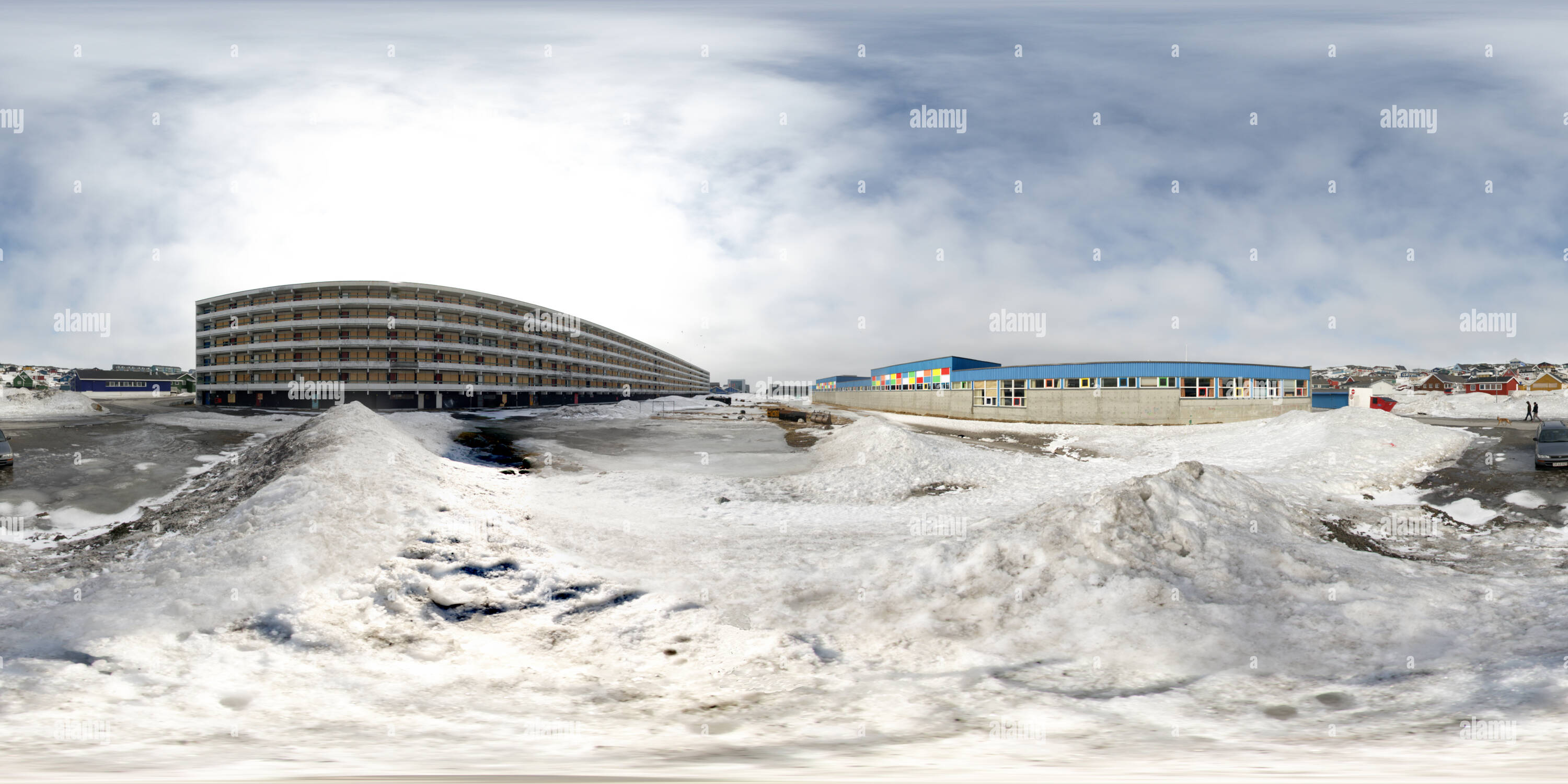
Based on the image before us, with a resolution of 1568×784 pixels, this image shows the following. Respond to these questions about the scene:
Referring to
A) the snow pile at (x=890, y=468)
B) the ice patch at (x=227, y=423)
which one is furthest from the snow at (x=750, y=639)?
the ice patch at (x=227, y=423)

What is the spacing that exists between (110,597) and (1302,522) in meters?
18.7

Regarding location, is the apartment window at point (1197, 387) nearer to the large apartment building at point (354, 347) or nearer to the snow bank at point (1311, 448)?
the snow bank at point (1311, 448)

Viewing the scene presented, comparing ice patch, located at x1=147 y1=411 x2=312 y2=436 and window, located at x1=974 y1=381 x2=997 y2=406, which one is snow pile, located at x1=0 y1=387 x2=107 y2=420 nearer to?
ice patch, located at x1=147 y1=411 x2=312 y2=436

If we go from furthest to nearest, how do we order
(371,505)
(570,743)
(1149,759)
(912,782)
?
(371,505)
(570,743)
(1149,759)
(912,782)

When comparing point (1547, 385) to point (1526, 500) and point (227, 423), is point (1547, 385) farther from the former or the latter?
point (227, 423)

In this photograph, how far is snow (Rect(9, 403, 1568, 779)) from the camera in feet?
15.1

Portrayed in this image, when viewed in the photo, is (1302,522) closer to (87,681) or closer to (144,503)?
(87,681)

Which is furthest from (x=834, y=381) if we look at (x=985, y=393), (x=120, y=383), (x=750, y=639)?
(x=120, y=383)

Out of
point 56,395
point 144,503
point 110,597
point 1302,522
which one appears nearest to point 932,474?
point 1302,522

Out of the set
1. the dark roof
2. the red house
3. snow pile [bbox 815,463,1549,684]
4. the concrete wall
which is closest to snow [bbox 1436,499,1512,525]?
snow pile [bbox 815,463,1549,684]

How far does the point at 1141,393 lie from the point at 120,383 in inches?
8006

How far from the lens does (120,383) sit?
137625mm

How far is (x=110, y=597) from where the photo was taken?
7023 mm

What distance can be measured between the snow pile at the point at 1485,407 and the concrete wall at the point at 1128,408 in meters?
11.2
